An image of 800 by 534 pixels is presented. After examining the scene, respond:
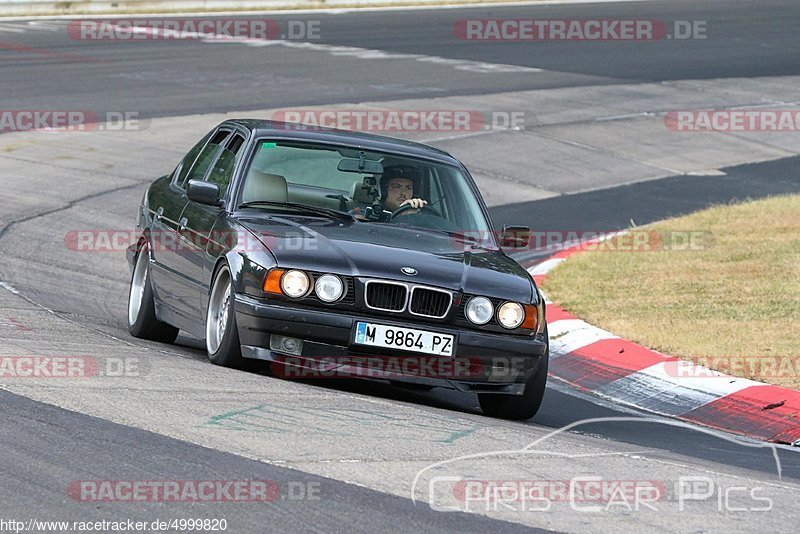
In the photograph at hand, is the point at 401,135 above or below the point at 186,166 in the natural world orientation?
below

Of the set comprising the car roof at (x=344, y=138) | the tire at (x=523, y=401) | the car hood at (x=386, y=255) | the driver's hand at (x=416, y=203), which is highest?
the car roof at (x=344, y=138)

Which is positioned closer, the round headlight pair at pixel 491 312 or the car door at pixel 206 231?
the round headlight pair at pixel 491 312

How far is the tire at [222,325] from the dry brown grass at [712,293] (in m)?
3.34

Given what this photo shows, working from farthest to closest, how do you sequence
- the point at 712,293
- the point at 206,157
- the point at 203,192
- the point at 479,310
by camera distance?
1. the point at 712,293
2. the point at 206,157
3. the point at 203,192
4. the point at 479,310

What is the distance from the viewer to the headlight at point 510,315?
7887 mm

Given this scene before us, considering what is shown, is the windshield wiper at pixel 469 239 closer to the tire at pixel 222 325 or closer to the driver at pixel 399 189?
the driver at pixel 399 189

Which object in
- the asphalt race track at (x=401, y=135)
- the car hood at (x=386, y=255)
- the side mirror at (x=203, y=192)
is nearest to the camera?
the asphalt race track at (x=401, y=135)

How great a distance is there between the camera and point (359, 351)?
25.2 feet

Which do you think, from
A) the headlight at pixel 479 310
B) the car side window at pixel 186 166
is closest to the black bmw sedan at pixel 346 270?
the headlight at pixel 479 310

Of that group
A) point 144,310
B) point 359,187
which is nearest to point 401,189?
point 359,187

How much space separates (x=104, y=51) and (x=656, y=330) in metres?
18.4

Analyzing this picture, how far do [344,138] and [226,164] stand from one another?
2.51ft

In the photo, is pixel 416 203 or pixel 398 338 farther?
pixel 416 203

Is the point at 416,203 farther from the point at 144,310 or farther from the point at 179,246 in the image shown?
the point at 144,310
